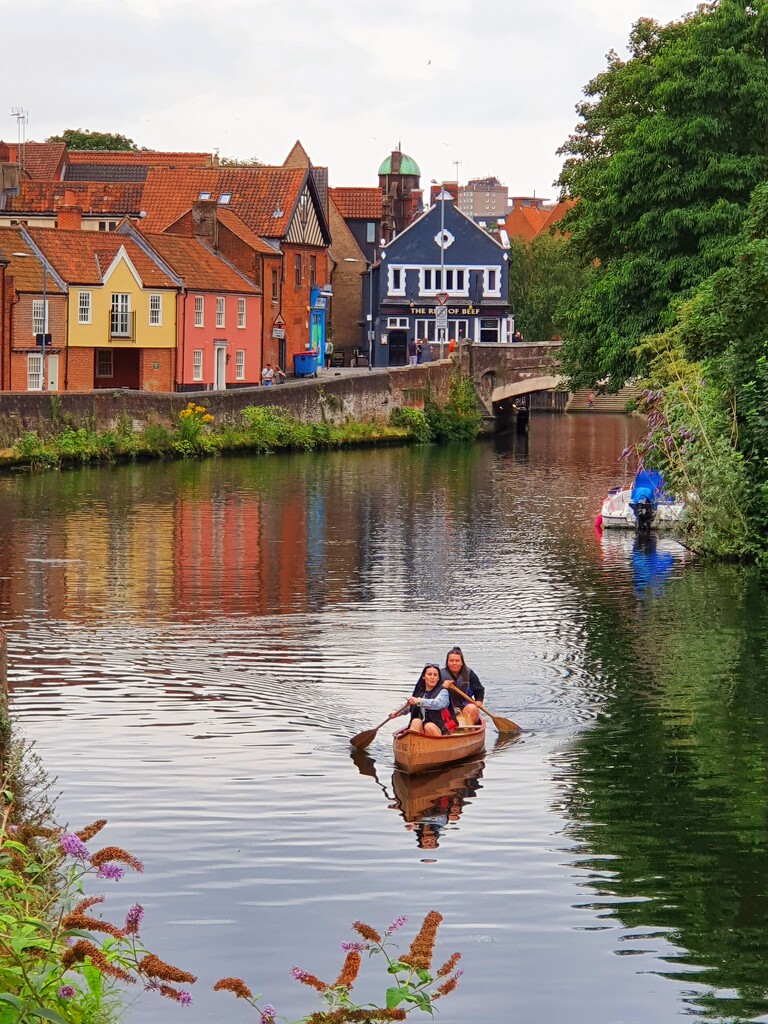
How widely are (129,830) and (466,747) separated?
17.4 feet

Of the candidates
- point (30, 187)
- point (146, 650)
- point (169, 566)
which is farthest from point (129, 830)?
point (30, 187)

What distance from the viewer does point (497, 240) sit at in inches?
4498

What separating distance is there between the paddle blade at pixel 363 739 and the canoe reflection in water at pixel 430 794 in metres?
0.08

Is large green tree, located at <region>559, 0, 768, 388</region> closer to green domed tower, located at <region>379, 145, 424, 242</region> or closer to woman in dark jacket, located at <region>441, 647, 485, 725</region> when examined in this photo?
woman in dark jacket, located at <region>441, 647, 485, 725</region>

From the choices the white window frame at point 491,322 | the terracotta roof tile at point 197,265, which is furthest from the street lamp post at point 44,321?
the white window frame at point 491,322

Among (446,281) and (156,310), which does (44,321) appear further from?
(446,281)

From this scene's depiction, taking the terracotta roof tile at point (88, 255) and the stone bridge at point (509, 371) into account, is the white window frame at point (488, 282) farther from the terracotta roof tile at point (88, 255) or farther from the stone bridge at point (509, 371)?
the terracotta roof tile at point (88, 255)

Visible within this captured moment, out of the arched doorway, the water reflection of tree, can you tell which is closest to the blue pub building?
the arched doorway

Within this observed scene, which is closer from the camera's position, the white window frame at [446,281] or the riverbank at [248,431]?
the riverbank at [248,431]

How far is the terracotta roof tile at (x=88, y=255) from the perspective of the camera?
77.1 meters

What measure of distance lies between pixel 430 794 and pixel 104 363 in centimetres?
6245

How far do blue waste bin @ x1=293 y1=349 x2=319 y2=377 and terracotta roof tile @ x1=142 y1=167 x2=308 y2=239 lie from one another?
22.3 ft

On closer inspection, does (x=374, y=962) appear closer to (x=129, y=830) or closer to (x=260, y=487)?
(x=129, y=830)

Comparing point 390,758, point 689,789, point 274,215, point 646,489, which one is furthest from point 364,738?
point 274,215
